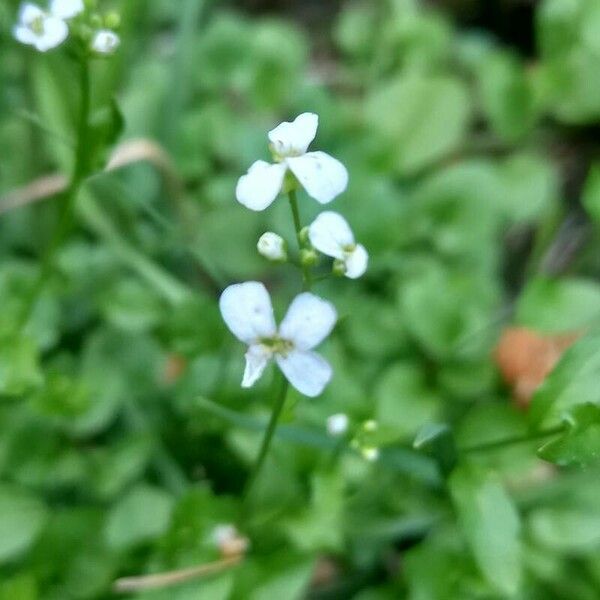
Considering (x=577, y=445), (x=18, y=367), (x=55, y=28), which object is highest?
(x=55, y=28)

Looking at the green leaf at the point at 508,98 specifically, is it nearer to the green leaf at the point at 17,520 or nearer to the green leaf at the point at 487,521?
the green leaf at the point at 487,521

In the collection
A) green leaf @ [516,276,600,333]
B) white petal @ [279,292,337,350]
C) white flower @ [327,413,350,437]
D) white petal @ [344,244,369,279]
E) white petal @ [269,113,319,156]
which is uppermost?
green leaf @ [516,276,600,333]

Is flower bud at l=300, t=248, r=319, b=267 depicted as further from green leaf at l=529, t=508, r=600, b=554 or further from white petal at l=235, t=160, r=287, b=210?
green leaf at l=529, t=508, r=600, b=554

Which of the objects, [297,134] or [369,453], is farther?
[369,453]

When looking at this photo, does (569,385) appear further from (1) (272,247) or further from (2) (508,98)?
(2) (508,98)

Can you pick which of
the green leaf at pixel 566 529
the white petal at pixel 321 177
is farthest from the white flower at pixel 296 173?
the green leaf at pixel 566 529

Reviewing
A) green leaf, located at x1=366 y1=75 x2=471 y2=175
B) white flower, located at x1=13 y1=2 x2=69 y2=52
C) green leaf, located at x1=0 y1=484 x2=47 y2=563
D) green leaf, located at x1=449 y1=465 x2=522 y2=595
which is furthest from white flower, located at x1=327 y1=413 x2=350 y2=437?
green leaf, located at x1=366 y1=75 x2=471 y2=175

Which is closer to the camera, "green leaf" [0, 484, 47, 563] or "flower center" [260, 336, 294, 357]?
"flower center" [260, 336, 294, 357]

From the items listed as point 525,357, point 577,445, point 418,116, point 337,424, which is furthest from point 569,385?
point 418,116
